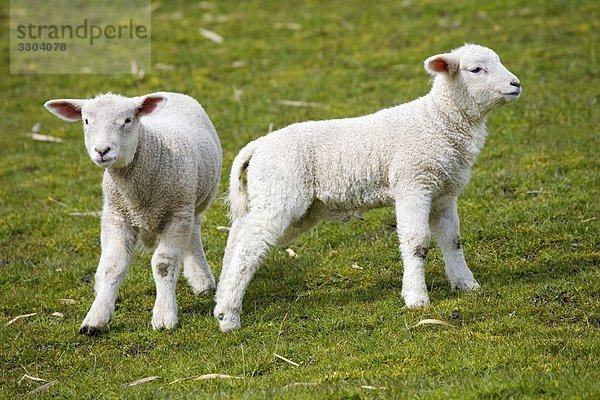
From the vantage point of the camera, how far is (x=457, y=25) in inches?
809

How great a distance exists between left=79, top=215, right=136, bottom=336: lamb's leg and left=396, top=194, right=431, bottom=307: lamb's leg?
2.68m

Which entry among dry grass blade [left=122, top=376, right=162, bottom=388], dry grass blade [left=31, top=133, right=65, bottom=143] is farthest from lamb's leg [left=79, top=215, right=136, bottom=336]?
dry grass blade [left=31, top=133, right=65, bottom=143]

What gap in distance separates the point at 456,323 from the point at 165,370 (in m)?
2.57

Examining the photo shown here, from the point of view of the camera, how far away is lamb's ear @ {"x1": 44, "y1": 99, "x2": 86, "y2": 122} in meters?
9.36

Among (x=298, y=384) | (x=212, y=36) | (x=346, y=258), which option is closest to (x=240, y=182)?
(x=346, y=258)

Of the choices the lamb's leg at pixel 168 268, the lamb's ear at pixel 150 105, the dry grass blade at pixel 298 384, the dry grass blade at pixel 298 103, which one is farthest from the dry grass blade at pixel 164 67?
the dry grass blade at pixel 298 384

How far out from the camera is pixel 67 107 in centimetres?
944

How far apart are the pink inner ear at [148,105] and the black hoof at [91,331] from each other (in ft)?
6.96

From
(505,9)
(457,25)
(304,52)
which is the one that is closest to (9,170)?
(304,52)

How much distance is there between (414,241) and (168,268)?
2.40 metres

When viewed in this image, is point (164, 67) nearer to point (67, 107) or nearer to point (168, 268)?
point (67, 107)

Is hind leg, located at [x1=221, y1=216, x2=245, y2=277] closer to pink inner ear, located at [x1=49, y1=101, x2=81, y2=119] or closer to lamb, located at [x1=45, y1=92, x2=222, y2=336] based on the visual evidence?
lamb, located at [x1=45, y1=92, x2=222, y2=336]
